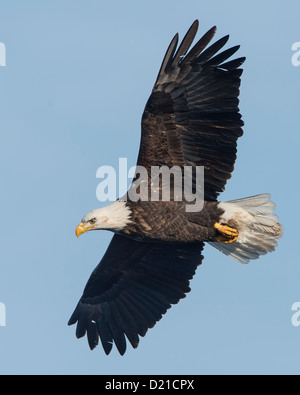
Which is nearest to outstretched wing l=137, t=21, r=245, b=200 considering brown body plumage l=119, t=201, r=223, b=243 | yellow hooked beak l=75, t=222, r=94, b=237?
brown body plumage l=119, t=201, r=223, b=243

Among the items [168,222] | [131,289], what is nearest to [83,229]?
[168,222]

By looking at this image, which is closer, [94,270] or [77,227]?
[77,227]

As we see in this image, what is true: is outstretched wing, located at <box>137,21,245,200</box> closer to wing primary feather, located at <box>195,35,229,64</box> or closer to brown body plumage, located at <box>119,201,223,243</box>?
wing primary feather, located at <box>195,35,229,64</box>

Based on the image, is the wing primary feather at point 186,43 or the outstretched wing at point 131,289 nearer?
the wing primary feather at point 186,43

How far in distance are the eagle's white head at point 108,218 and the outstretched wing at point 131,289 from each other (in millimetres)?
1068

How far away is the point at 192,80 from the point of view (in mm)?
10695

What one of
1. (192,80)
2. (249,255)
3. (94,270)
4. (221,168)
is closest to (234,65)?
(192,80)

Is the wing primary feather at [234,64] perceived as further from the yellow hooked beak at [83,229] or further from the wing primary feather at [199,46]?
the yellow hooked beak at [83,229]

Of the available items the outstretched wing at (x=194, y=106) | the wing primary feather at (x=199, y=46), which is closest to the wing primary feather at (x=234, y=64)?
the outstretched wing at (x=194, y=106)

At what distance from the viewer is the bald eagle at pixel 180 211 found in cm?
1066

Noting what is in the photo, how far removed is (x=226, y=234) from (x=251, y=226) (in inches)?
19.0

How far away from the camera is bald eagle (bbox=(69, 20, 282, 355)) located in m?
10.7

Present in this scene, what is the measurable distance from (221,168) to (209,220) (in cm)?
60

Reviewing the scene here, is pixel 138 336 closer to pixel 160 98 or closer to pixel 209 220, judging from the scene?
pixel 209 220
